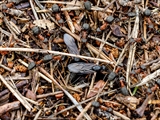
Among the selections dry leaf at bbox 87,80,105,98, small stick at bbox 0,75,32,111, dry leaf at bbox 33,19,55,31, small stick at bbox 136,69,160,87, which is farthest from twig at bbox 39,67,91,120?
small stick at bbox 136,69,160,87

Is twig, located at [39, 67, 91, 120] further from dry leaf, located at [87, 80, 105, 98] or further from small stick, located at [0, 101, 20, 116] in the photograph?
small stick, located at [0, 101, 20, 116]

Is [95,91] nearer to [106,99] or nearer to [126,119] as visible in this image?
[106,99]

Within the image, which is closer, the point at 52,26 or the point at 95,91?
the point at 95,91

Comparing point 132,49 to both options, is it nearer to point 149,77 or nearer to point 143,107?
point 149,77

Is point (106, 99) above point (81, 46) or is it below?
below

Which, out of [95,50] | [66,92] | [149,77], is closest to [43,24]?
[95,50]

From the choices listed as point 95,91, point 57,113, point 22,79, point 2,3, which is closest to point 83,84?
Answer: point 95,91

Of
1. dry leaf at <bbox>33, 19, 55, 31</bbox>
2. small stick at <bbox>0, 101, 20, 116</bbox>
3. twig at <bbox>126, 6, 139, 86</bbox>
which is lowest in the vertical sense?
small stick at <bbox>0, 101, 20, 116</bbox>

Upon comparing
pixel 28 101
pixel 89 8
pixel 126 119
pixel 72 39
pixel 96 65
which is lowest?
pixel 126 119

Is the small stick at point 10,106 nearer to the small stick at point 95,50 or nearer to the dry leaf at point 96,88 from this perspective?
the dry leaf at point 96,88

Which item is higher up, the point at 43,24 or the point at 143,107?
the point at 43,24

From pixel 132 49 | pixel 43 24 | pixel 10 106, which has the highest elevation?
pixel 43 24
